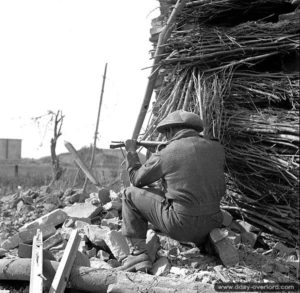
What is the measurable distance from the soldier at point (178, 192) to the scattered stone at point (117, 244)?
195mm

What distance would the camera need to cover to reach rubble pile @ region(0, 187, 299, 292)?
13.6ft

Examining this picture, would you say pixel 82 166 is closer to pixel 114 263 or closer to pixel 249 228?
pixel 114 263

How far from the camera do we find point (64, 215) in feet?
18.5

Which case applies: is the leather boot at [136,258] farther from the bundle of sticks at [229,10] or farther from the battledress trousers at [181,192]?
the bundle of sticks at [229,10]

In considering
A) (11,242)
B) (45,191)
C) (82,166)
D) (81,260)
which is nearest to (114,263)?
(81,260)

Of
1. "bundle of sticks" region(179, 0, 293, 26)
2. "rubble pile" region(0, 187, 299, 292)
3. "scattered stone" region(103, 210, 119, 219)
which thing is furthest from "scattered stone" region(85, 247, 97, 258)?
"bundle of sticks" region(179, 0, 293, 26)

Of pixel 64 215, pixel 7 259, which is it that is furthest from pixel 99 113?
pixel 7 259

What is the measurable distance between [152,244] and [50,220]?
155 cm

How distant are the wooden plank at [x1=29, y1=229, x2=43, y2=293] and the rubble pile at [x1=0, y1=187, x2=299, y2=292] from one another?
0.32 ft

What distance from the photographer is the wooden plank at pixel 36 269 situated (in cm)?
397

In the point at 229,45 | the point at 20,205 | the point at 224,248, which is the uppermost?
the point at 229,45

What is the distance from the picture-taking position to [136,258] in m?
4.32

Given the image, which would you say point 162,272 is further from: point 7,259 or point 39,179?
point 39,179

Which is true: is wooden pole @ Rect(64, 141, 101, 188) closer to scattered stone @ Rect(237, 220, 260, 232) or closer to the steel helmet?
scattered stone @ Rect(237, 220, 260, 232)
